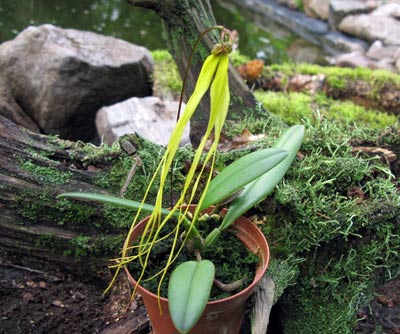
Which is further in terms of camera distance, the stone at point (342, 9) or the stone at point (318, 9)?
the stone at point (318, 9)

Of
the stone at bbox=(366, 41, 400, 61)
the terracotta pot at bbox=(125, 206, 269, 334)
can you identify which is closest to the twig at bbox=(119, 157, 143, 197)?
the terracotta pot at bbox=(125, 206, 269, 334)

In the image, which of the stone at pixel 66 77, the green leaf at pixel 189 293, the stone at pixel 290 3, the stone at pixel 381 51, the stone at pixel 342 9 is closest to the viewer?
the green leaf at pixel 189 293

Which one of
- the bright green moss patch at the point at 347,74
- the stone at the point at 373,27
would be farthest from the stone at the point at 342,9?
the bright green moss patch at the point at 347,74

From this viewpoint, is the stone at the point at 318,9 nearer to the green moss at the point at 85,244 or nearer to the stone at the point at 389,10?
the stone at the point at 389,10

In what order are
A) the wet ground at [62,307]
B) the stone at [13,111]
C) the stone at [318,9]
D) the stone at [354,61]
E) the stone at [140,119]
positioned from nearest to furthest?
the wet ground at [62,307]
the stone at [140,119]
the stone at [13,111]
the stone at [354,61]
the stone at [318,9]

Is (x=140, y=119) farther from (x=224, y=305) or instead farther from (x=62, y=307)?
(x=224, y=305)

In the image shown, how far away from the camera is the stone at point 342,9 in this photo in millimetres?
6707

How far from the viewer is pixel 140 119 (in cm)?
316

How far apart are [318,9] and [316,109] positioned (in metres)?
4.34

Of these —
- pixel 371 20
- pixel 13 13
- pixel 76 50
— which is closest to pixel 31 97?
pixel 76 50

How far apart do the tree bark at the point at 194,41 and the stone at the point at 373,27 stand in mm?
4333

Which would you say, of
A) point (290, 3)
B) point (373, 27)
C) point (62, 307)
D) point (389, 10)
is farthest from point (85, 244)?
point (290, 3)

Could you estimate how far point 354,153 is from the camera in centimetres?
192

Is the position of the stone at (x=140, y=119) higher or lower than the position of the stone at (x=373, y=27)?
higher
